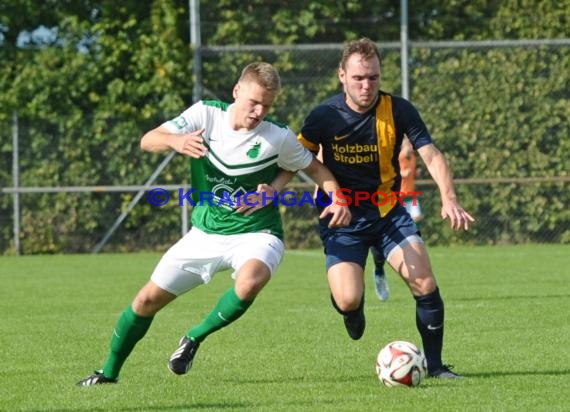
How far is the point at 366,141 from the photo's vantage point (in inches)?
285

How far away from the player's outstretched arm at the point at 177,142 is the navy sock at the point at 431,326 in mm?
1583

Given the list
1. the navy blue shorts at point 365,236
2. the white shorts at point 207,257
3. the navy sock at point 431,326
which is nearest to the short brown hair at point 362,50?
the navy blue shorts at point 365,236

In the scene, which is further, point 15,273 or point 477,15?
point 477,15

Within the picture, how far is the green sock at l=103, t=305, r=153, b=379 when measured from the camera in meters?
6.70

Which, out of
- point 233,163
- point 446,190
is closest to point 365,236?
point 446,190

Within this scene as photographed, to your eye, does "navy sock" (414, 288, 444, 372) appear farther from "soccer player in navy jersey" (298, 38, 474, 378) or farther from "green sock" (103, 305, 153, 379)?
"green sock" (103, 305, 153, 379)

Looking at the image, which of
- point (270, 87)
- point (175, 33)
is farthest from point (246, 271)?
point (175, 33)

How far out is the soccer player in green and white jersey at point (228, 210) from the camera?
6609mm

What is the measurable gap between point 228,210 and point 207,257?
309 millimetres

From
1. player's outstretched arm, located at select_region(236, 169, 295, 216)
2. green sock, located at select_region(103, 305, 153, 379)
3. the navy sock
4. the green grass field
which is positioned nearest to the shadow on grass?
the green grass field

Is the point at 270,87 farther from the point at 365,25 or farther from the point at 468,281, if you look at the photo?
the point at 365,25

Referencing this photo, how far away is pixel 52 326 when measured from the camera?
9797 millimetres

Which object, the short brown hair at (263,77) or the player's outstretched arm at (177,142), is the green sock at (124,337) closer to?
the player's outstretched arm at (177,142)

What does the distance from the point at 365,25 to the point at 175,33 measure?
10.1ft
